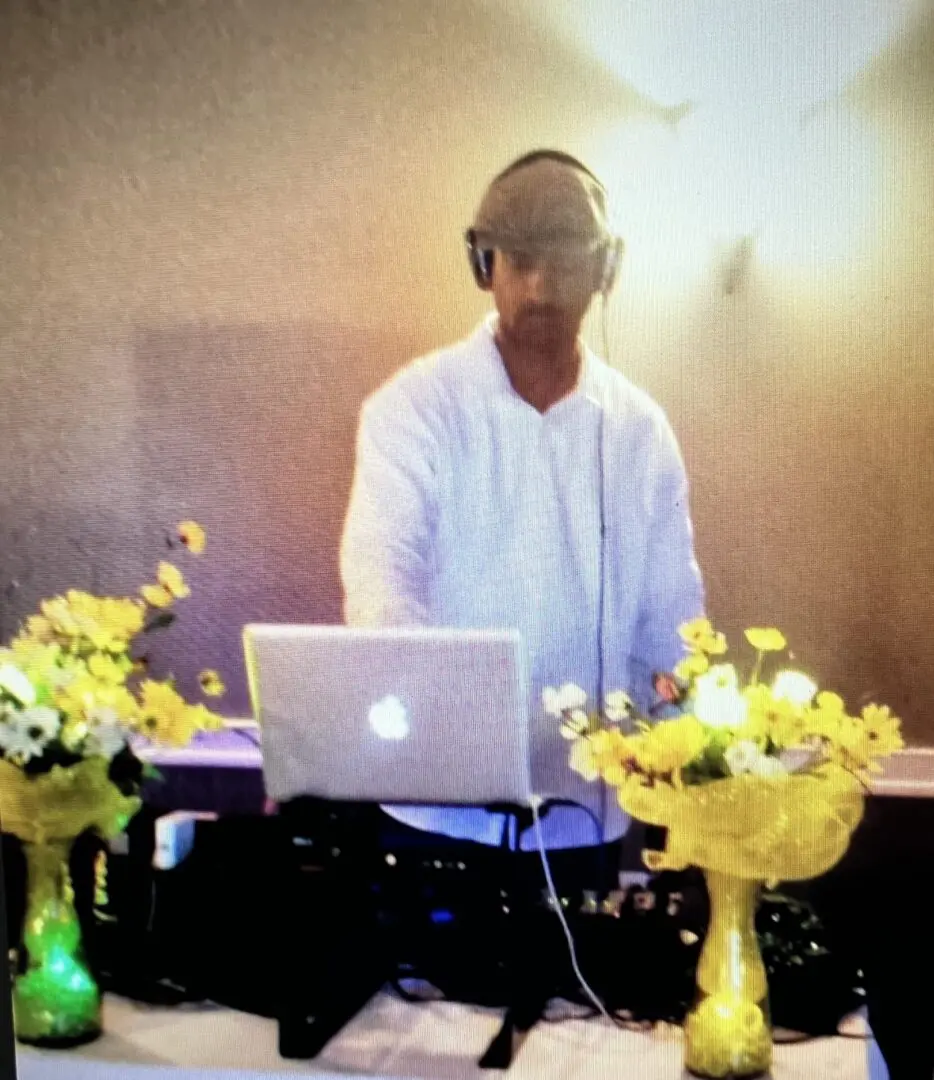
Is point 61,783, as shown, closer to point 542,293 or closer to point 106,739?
point 106,739

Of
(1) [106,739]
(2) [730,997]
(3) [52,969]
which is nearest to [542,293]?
(1) [106,739]

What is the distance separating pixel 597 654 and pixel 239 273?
0.74 metres

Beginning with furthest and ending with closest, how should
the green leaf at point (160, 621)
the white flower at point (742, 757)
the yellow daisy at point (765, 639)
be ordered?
the green leaf at point (160, 621), the yellow daisy at point (765, 639), the white flower at point (742, 757)

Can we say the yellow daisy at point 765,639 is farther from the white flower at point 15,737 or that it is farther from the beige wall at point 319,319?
the white flower at point 15,737

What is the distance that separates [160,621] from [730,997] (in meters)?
0.92

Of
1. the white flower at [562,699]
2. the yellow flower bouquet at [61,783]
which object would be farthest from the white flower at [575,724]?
the yellow flower bouquet at [61,783]

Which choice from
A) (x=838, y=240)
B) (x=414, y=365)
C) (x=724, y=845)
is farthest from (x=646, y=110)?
(x=724, y=845)

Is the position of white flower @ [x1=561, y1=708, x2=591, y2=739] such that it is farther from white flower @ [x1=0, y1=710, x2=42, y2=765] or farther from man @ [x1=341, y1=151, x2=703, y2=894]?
→ white flower @ [x1=0, y1=710, x2=42, y2=765]

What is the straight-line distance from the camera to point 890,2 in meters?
1.47

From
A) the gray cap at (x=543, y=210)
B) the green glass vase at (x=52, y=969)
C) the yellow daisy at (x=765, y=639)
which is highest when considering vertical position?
the gray cap at (x=543, y=210)

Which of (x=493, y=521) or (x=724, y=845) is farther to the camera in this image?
(x=493, y=521)

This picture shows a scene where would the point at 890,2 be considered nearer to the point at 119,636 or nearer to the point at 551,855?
the point at 551,855

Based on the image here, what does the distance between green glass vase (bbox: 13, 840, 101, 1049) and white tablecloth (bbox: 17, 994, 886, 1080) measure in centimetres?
3

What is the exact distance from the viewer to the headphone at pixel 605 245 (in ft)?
5.22
